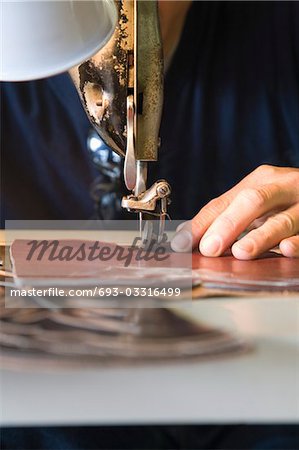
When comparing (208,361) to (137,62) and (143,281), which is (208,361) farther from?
(137,62)

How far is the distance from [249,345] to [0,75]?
15.7 inches

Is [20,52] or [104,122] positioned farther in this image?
[104,122]

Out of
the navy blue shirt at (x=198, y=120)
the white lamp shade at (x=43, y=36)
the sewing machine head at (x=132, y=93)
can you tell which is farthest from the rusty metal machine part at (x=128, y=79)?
the navy blue shirt at (x=198, y=120)

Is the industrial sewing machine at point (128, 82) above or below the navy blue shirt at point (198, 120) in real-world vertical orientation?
above

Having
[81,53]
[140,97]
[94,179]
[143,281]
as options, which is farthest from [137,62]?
[94,179]

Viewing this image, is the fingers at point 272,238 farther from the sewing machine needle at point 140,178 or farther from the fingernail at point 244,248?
the sewing machine needle at point 140,178

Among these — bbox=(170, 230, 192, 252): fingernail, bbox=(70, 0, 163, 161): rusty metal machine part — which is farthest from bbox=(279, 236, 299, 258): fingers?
bbox=(70, 0, 163, 161): rusty metal machine part

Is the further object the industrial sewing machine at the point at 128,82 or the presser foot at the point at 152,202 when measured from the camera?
the presser foot at the point at 152,202

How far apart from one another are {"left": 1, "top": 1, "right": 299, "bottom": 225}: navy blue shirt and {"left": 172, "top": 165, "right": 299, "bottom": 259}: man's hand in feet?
2.13

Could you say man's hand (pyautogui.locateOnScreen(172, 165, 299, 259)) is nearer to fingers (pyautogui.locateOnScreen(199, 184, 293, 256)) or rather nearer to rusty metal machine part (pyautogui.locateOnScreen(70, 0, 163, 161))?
fingers (pyautogui.locateOnScreen(199, 184, 293, 256))

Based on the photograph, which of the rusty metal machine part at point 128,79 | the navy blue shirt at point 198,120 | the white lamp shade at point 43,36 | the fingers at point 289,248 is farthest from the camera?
the navy blue shirt at point 198,120

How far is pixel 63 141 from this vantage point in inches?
69.7

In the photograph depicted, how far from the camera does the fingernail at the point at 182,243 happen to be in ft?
3.50

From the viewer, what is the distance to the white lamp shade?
761mm
